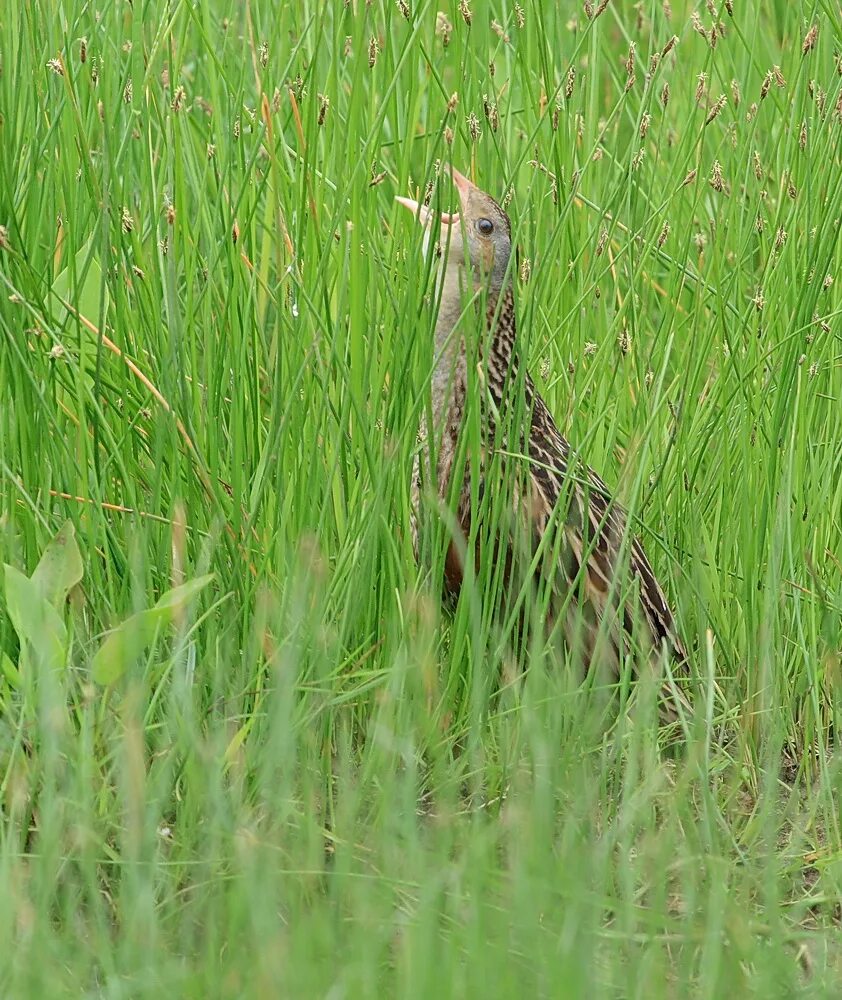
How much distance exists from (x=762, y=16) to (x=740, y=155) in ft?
6.18

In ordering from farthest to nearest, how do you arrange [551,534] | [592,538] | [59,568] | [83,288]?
[83,288] → [592,538] → [551,534] → [59,568]

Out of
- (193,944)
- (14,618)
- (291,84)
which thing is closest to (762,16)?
→ (291,84)

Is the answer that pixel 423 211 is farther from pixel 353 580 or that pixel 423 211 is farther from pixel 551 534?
pixel 353 580

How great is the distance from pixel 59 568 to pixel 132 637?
32 centimetres

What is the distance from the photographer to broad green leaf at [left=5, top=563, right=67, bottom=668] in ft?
9.20

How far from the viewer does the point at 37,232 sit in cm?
353

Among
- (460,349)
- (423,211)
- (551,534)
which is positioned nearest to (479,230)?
(423,211)

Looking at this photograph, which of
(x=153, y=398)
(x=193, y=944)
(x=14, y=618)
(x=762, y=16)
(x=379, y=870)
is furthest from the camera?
(x=762, y=16)

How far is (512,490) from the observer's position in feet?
11.0

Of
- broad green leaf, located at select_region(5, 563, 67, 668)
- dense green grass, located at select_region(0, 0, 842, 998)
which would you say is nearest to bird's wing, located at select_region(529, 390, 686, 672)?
dense green grass, located at select_region(0, 0, 842, 998)

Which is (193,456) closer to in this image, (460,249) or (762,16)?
(460,249)

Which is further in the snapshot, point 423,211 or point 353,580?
point 423,211

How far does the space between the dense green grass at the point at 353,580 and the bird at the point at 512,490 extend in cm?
11

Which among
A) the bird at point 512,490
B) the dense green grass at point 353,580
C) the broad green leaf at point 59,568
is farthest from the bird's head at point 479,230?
the broad green leaf at point 59,568
